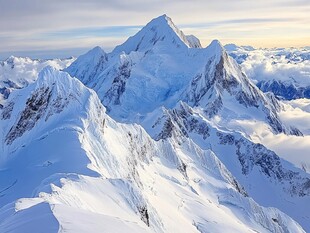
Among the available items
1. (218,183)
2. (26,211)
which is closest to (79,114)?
(26,211)

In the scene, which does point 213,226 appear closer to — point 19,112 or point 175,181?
point 175,181

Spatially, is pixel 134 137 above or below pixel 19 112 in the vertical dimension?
below

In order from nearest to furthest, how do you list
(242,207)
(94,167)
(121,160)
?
1. (94,167)
2. (121,160)
3. (242,207)

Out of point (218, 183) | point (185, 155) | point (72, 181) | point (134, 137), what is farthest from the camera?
point (185, 155)

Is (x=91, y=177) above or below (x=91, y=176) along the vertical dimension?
above

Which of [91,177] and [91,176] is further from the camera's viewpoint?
[91,176]

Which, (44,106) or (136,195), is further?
(44,106)

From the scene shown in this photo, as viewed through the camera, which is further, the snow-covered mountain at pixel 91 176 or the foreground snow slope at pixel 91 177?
the snow-covered mountain at pixel 91 176

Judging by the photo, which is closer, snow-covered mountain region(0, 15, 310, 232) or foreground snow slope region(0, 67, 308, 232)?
foreground snow slope region(0, 67, 308, 232)
